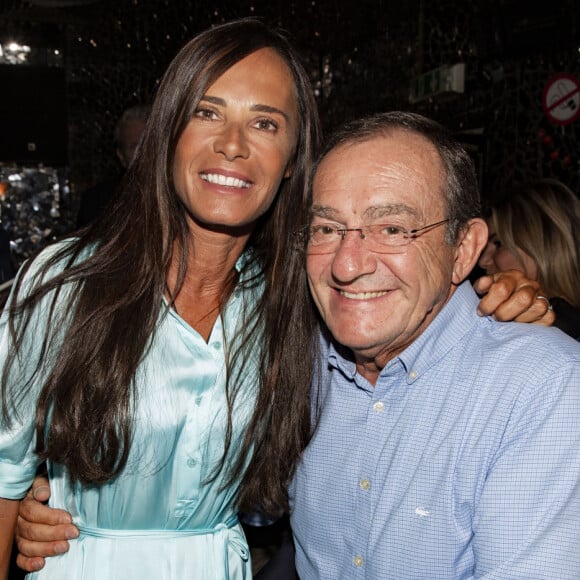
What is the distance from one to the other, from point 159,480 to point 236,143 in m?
0.82

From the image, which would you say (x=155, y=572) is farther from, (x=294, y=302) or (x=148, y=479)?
(x=294, y=302)

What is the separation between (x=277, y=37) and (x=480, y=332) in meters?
0.91

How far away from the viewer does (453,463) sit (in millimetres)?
1528

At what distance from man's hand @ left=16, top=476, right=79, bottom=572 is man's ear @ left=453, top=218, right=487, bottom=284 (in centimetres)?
110

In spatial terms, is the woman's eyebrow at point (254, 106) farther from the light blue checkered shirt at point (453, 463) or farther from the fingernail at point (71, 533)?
the fingernail at point (71, 533)

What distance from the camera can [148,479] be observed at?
67.1 inches

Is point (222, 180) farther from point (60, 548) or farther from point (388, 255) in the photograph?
point (60, 548)

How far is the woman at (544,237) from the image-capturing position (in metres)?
3.27

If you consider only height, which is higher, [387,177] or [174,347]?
[387,177]

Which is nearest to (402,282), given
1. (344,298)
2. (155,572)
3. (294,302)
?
(344,298)

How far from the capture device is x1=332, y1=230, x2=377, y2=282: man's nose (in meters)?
1.69

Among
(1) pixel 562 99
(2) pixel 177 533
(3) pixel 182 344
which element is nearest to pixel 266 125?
A: (3) pixel 182 344

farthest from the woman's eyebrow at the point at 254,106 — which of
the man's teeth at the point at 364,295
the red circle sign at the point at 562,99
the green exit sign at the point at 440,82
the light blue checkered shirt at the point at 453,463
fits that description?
the green exit sign at the point at 440,82

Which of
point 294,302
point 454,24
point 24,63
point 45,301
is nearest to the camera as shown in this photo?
point 45,301
